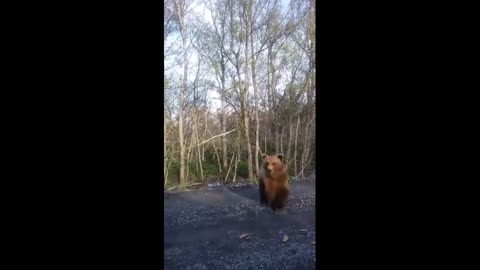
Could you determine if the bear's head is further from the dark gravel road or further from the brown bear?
the dark gravel road

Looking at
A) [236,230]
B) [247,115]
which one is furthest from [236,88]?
[236,230]

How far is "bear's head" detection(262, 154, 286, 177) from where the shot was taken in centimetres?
187

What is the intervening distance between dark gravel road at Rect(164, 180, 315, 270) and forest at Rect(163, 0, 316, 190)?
0.29 feet

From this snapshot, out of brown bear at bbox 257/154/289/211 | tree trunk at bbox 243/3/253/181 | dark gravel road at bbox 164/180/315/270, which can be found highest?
tree trunk at bbox 243/3/253/181

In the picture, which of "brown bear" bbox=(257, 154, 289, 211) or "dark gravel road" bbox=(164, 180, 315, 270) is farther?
"brown bear" bbox=(257, 154, 289, 211)

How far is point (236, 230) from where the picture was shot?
1.81m

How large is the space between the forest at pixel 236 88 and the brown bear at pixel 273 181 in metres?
0.03

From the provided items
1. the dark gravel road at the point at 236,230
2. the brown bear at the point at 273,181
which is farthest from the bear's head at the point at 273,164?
the dark gravel road at the point at 236,230

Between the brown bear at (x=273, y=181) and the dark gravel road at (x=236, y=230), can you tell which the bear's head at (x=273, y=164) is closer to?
the brown bear at (x=273, y=181)

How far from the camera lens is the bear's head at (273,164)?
1.87 meters

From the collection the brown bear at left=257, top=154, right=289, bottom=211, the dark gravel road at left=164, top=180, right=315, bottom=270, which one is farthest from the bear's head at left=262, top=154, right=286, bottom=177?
the dark gravel road at left=164, top=180, right=315, bottom=270
